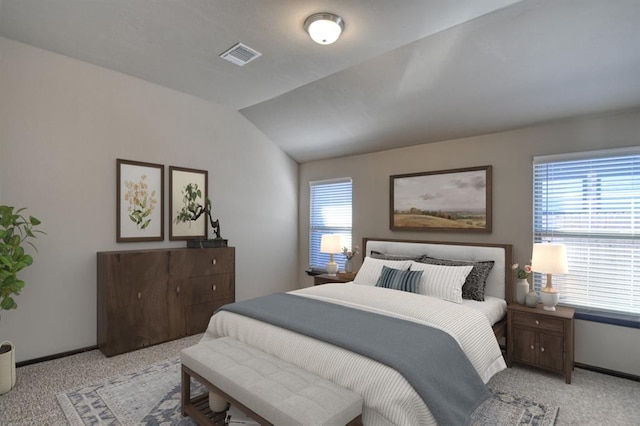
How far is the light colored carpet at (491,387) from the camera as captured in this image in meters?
2.38

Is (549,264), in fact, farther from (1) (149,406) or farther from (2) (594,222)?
(1) (149,406)

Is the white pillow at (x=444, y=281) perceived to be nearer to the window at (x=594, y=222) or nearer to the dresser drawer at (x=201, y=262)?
the window at (x=594, y=222)

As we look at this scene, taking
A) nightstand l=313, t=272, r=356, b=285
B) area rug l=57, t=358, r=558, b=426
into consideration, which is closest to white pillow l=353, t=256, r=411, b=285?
nightstand l=313, t=272, r=356, b=285

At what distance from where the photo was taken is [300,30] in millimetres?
2738

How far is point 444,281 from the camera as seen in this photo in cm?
329

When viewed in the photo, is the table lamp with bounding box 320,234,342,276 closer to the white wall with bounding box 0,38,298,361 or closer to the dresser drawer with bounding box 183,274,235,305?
the dresser drawer with bounding box 183,274,235,305

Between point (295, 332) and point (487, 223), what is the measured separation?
2.54 meters

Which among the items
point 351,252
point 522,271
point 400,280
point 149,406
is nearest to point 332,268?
point 351,252

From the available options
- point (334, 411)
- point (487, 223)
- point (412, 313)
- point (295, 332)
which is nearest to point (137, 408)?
point (295, 332)

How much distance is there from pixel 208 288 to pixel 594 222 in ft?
13.4

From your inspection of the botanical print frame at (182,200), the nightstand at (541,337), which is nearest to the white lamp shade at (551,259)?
the nightstand at (541,337)

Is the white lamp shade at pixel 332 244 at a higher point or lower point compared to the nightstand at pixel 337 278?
higher

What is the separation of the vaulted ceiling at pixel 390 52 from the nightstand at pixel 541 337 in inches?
72.8

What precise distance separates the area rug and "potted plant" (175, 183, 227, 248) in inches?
65.0
